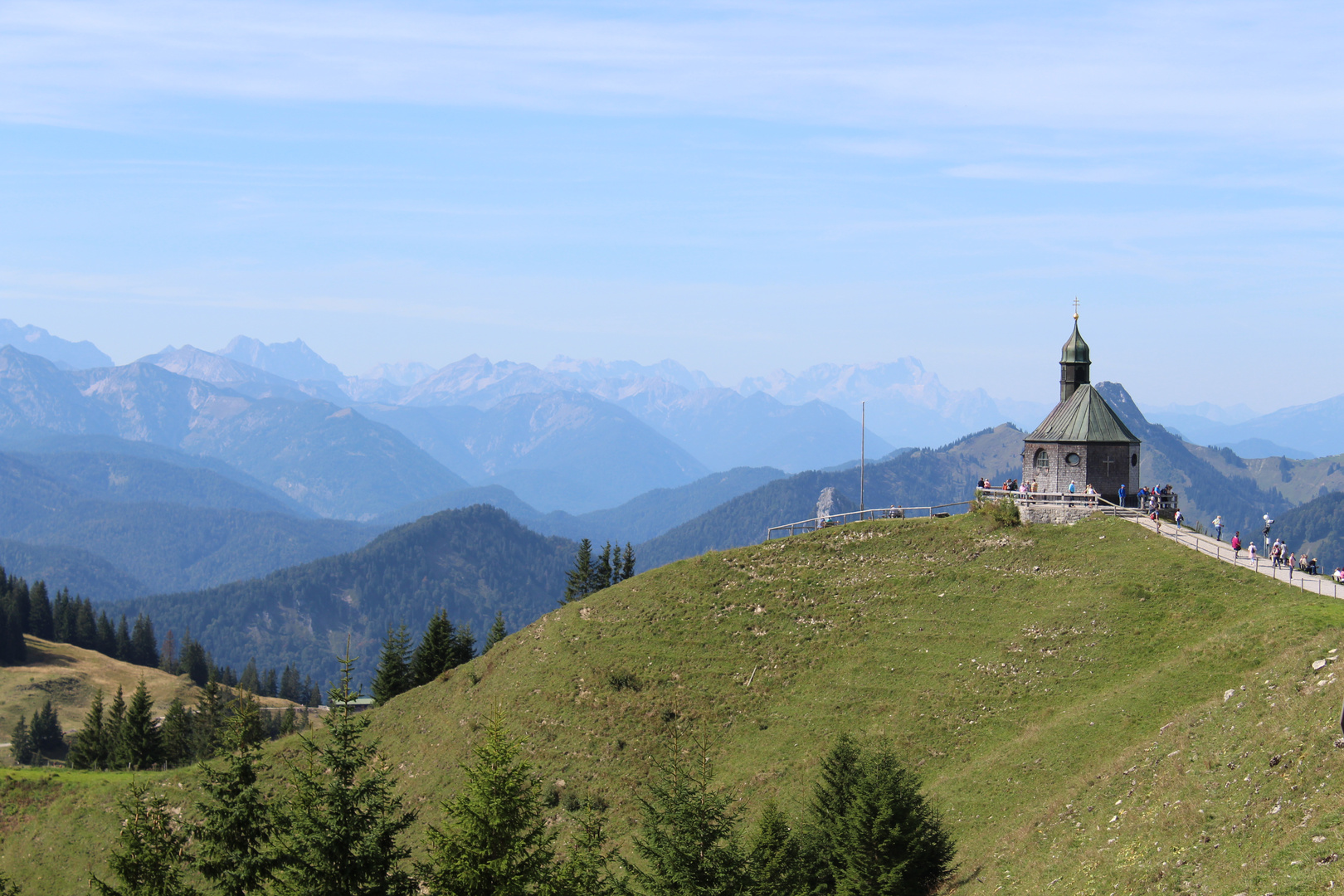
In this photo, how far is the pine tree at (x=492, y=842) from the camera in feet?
78.7

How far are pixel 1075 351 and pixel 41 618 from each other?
18557 centimetres

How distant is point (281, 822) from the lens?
2811cm

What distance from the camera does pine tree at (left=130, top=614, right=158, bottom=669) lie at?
188 meters

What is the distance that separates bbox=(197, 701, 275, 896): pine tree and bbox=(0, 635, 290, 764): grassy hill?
129 m

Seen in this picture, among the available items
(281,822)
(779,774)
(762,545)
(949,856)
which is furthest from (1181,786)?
(762,545)

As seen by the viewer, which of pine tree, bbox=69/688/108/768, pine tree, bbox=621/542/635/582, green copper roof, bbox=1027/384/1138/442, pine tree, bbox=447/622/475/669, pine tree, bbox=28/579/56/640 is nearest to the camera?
green copper roof, bbox=1027/384/1138/442

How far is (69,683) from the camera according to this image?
15300 centimetres

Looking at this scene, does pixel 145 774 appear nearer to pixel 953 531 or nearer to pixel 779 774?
pixel 779 774

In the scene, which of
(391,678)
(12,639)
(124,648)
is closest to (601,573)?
(391,678)

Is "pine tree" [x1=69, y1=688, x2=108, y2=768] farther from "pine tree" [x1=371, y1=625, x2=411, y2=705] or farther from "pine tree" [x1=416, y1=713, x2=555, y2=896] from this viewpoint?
"pine tree" [x1=416, y1=713, x2=555, y2=896]

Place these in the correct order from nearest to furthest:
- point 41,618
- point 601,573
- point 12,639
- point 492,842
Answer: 1. point 492,842
2. point 601,573
3. point 12,639
4. point 41,618

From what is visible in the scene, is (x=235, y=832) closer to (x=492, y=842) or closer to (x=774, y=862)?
(x=492, y=842)

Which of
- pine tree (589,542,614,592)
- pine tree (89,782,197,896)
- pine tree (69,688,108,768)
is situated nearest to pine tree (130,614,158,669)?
pine tree (69,688,108,768)

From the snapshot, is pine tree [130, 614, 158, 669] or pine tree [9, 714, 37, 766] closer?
pine tree [9, 714, 37, 766]
